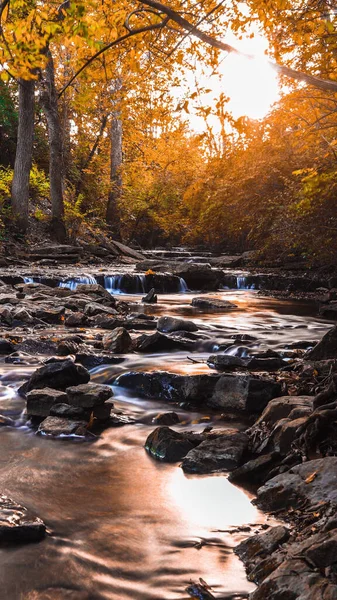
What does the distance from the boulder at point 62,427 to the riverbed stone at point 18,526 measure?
46.5 inches

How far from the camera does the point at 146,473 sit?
344 cm

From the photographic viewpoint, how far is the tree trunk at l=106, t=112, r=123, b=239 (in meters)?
24.2

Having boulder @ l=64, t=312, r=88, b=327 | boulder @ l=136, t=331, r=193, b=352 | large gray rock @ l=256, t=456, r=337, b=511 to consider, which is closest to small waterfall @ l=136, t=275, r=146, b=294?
boulder @ l=64, t=312, r=88, b=327

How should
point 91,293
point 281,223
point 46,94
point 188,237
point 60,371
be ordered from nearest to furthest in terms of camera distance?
point 60,371
point 91,293
point 281,223
point 46,94
point 188,237

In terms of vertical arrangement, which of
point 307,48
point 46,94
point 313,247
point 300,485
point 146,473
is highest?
point 46,94

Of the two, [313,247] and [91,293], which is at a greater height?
[313,247]

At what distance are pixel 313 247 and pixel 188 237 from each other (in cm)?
1502

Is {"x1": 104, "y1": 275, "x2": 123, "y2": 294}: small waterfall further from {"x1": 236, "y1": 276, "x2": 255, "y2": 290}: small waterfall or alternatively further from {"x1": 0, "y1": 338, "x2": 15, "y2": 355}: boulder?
{"x1": 0, "y1": 338, "x2": 15, "y2": 355}: boulder

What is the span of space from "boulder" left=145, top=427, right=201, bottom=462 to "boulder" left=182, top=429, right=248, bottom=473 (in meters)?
0.10

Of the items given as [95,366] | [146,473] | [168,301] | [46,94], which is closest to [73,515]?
[146,473]

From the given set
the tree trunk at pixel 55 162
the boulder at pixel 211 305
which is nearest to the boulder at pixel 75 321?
the boulder at pixel 211 305

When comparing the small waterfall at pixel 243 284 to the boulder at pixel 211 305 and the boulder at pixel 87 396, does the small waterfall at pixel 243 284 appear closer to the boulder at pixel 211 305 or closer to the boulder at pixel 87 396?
the boulder at pixel 211 305

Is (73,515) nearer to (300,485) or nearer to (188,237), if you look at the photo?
(300,485)

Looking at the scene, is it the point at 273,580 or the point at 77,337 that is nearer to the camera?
the point at 273,580
